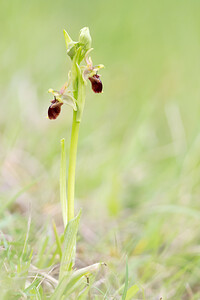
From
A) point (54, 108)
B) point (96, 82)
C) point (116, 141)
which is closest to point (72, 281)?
point (54, 108)

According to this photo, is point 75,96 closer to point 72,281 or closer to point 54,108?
point 54,108

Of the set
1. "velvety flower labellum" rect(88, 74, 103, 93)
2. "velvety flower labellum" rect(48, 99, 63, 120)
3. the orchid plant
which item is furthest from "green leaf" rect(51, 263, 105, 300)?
"velvety flower labellum" rect(88, 74, 103, 93)

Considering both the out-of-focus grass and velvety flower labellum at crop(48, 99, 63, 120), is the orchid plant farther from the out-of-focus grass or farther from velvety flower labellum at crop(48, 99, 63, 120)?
the out-of-focus grass

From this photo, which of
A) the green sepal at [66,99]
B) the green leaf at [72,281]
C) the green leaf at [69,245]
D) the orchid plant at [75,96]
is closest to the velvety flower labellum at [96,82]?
the orchid plant at [75,96]

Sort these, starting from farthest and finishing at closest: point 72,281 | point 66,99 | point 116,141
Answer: point 116,141 < point 66,99 < point 72,281

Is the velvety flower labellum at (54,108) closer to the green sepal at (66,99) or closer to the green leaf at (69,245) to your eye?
the green sepal at (66,99)

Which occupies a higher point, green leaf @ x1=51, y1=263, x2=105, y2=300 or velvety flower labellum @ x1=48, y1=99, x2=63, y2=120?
velvety flower labellum @ x1=48, y1=99, x2=63, y2=120

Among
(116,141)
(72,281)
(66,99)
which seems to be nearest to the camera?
(72,281)
